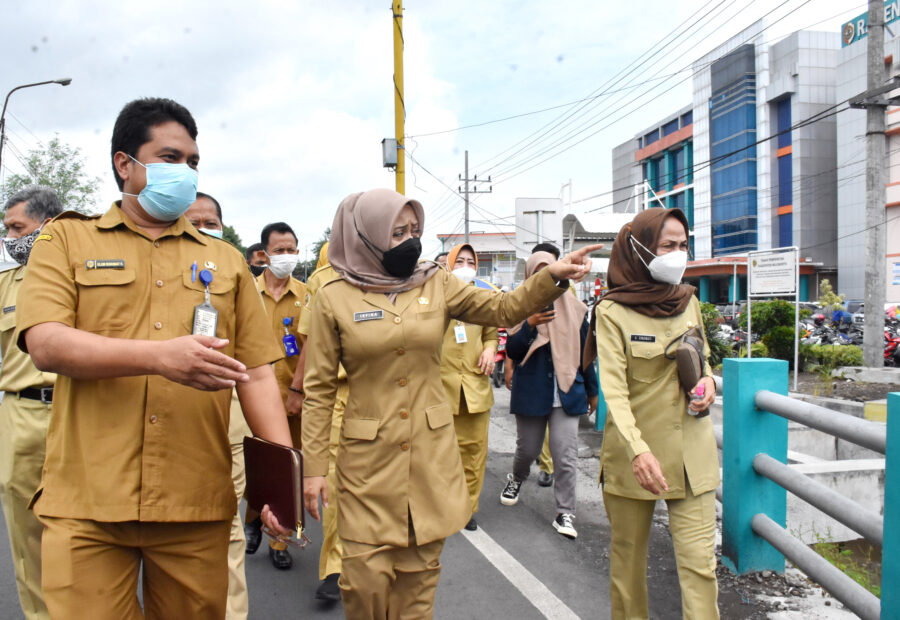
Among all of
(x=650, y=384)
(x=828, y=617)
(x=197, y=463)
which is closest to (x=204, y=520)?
(x=197, y=463)

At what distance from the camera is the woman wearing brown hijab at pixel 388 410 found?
267 centimetres

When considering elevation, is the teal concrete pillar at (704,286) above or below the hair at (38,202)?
above

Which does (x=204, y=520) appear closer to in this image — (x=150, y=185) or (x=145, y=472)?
(x=145, y=472)

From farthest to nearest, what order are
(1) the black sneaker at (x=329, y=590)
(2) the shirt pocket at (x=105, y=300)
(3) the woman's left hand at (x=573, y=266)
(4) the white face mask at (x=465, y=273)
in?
Answer: (4) the white face mask at (x=465, y=273) → (1) the black sneaker at (x=329, y=590) → (3) the woman's left hand at (x=573, y=266) → (2) the shirt pocket at (x=105, y=300)

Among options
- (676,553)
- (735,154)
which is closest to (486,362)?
(676,553)

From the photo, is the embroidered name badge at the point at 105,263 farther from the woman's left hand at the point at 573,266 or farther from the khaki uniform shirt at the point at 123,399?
the woman's left hand at the point at 573,266

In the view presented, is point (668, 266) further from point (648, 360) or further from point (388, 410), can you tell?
point (388, 410)

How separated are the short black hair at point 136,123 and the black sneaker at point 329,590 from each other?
8.84 feet

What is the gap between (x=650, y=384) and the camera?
319 centimetres

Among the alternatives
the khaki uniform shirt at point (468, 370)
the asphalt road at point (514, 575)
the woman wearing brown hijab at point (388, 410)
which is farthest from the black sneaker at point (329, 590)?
the khaki uniform shirt at point (468, 370)

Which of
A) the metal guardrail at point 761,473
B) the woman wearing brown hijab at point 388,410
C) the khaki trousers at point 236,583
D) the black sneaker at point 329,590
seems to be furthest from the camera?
the black sneaker at point 329,590

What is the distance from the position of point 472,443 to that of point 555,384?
80cm

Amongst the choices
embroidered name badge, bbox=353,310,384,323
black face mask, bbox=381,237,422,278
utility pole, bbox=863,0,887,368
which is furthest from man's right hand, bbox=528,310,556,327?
utility pole, bbox=863,0,887,368

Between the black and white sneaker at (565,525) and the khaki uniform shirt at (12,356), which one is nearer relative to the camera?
the khaki uniform shirt at (12,356)
